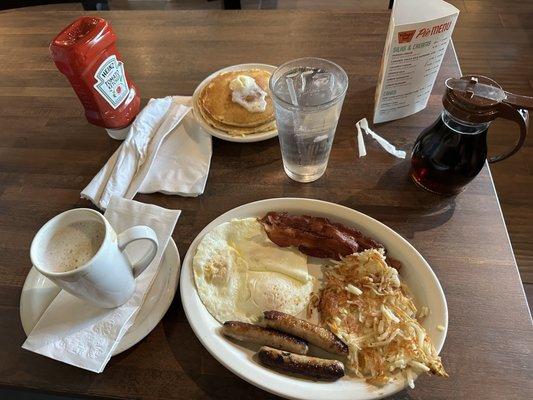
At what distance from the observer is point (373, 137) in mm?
1160

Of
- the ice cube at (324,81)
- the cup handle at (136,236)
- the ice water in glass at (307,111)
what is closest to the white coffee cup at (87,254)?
the cup handle at (136,236)

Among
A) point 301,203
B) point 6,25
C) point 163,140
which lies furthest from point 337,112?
point 6,25

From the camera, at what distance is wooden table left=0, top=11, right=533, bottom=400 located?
785 millimetres

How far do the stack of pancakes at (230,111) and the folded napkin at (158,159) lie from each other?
2.3 inches

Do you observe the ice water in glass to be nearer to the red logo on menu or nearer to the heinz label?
the red logo on menu

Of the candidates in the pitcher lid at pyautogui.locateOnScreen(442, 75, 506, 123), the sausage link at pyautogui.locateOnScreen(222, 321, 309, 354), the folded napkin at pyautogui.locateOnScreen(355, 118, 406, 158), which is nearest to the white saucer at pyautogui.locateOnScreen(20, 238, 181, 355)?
the sausage link at pyautogui.locateOnScreen(222, 321, 309, 354)

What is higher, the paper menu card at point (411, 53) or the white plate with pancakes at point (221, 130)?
the paper menu card at point (411, 53)

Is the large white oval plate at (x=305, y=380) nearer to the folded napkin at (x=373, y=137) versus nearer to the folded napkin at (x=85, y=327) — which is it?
the folded napkin at (x=85, y=327)

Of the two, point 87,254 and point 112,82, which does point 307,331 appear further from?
point 112,82

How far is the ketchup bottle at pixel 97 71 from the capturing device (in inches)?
39.4

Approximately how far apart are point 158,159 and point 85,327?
51 centimetres

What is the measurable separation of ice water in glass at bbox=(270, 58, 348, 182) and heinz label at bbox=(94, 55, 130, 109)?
0.44 meters

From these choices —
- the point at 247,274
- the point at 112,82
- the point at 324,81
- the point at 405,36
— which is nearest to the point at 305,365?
the point at 247,274

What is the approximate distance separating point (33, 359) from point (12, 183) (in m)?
0.56
